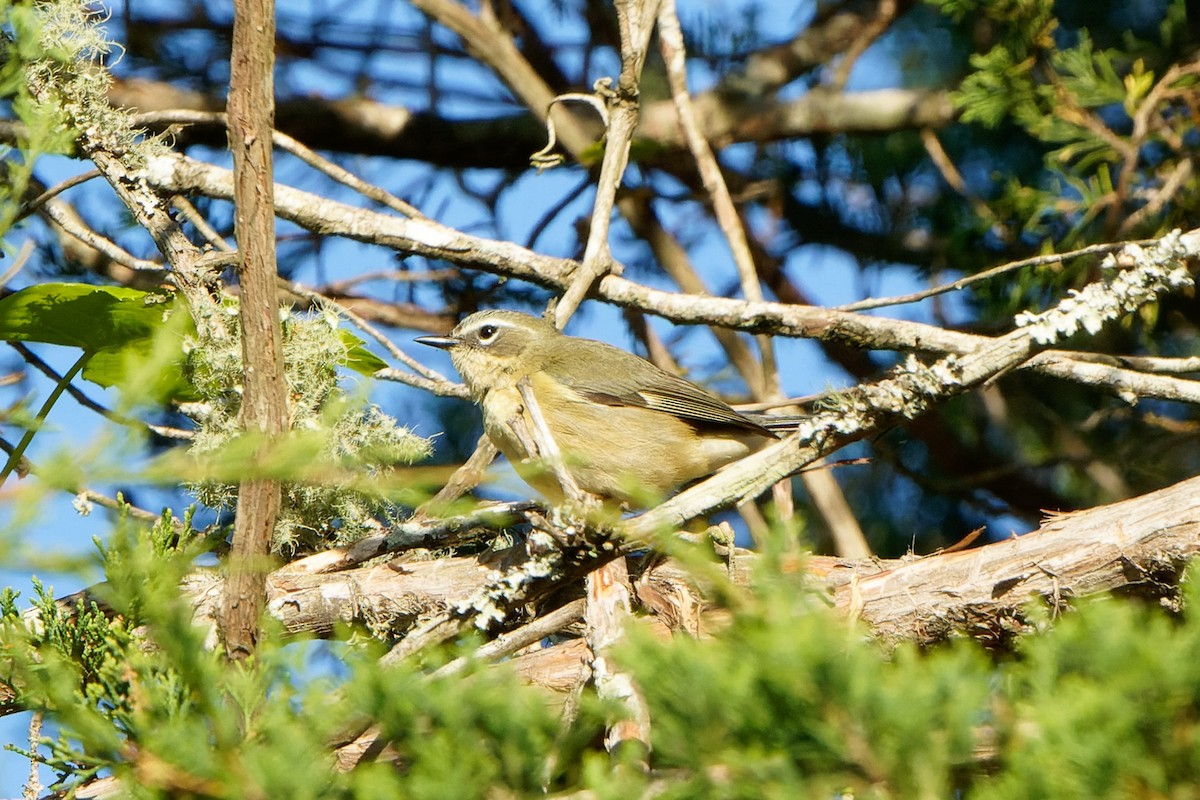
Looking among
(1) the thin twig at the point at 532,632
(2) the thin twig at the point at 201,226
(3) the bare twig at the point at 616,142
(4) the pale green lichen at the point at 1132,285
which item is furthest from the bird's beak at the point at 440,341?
(4) the pale green lichen at the point at 1132,285

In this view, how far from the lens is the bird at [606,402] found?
16.7ft

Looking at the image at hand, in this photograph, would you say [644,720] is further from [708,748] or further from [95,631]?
[95,631]

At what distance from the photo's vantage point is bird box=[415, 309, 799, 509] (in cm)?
509

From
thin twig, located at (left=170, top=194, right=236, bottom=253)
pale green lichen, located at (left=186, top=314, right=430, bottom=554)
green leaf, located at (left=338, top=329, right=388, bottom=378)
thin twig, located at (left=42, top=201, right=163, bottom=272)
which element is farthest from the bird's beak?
thin twig, located at (left=42, top=201, right=163, bottom=272)

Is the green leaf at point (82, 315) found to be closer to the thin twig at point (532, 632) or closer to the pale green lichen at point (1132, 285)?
the thin twig at point (532, 632)

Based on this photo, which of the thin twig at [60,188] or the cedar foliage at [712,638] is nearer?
the cedar foliage at [712,638]

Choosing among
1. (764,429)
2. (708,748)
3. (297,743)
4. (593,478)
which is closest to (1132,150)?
(764,429)

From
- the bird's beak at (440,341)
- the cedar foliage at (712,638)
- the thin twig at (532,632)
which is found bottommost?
the thin twig at (532,632)

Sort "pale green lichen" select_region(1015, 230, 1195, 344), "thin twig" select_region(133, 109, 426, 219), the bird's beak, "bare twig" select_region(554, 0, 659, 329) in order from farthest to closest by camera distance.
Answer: the bird's beak < "bare twig" select_region(554, 0, 659, 329) < "thin twig" select_region(133, 109, 426, 219) < "pale green lichen" select_region(1015, 230, 1195, 344)

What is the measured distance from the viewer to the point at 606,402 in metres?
5.34

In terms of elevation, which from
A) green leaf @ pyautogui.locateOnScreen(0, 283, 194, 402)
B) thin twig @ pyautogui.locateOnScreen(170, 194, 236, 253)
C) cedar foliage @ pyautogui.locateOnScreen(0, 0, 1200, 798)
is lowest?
cedar foliage @ pyautogui.locateOnScreen(0, 0, 1200, 798)

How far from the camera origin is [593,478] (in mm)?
4809

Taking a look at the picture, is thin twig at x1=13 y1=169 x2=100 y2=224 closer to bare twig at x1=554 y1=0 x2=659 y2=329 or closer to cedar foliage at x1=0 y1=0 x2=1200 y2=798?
cedar foliage at x1=0 y1=0 x2=1200 y2=798

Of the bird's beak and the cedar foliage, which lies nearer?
the cedar foliage
